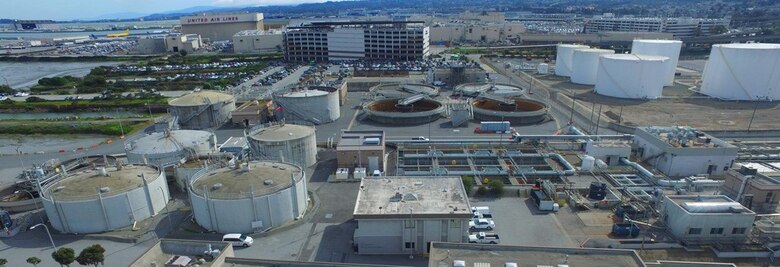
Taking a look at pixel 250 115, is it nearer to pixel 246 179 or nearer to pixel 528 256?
pixel 246 179

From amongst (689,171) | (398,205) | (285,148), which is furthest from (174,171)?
(689,171)

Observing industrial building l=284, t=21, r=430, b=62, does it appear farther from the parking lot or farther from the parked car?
the parked car

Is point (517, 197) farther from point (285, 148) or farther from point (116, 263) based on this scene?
point (116, 263)

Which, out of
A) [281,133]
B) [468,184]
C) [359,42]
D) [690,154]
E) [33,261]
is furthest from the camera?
[359,42]

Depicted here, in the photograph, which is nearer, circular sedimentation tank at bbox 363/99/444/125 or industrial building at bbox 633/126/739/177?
industrial building at bbox 633/126/739/177

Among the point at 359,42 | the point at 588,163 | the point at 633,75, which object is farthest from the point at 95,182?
the point at 359,42

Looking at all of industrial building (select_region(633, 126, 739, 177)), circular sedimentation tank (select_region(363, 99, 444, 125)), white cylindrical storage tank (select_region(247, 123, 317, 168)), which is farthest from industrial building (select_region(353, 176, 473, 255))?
circular sedimentation tank (select_region(363, 99, 444, 125))

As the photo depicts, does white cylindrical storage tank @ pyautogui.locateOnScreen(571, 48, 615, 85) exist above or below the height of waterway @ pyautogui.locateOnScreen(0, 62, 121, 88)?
above
